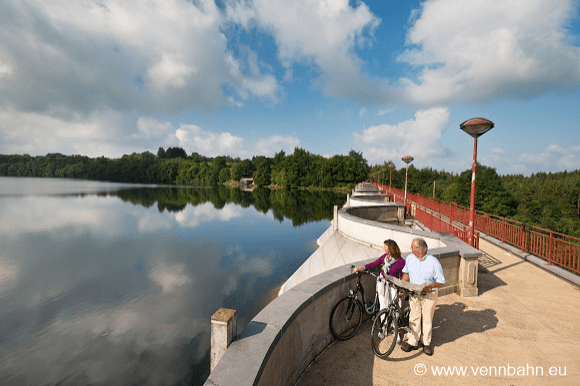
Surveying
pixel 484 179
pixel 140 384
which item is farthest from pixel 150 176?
pixel 140 384

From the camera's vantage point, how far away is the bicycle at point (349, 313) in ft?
16.6

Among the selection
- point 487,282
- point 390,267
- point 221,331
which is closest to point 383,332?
point 390,267

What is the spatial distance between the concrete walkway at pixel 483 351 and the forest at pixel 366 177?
147 ft

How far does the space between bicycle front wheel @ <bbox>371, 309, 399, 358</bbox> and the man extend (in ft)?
0.97

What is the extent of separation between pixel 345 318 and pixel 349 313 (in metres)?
0.12

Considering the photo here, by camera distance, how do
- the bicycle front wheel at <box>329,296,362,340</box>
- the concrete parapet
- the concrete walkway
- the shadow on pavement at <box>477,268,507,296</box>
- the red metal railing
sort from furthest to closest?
the red metal railing, the shadow on pavement at <box>477,268,507,296</box>, the bicycle front wheel at <box>329,296,362,340</box>, the concrete walkway, the concrete parapet

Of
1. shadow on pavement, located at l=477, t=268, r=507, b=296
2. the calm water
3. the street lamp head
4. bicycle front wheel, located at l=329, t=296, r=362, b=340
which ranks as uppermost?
the street lamp head

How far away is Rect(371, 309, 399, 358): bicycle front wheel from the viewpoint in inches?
185

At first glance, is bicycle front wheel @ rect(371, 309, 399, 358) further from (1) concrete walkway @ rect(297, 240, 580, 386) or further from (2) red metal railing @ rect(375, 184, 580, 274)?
(2) red metal railing @ rect(375, 184, 580, 274)

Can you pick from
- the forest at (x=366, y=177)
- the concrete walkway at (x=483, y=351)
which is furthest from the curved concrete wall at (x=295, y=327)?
the forest at (x=366, y=177)

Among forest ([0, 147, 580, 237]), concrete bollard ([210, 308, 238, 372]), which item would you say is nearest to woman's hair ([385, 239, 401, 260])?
concrete bollard ([210, 308, 238, 372])

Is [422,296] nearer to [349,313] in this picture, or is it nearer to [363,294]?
[363,294]

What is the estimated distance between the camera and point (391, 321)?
4914 mm

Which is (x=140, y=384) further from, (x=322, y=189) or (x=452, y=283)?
(x=322, y=189)
